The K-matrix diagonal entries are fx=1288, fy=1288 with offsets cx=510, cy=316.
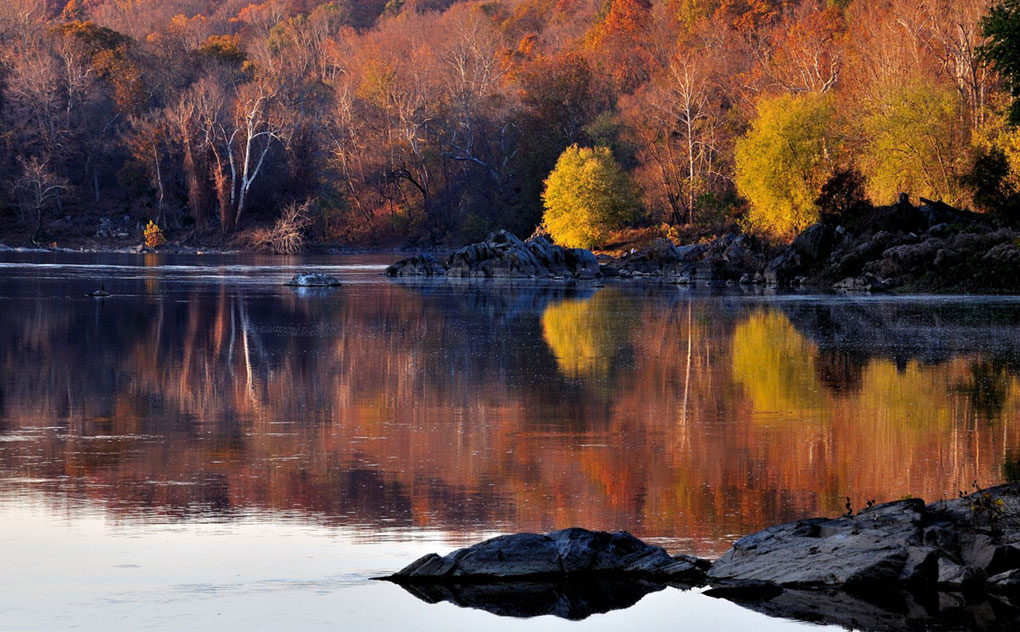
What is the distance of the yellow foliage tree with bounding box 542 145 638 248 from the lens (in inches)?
3137

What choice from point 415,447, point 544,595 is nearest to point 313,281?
point 415,447

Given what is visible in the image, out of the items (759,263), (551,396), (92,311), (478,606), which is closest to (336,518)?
(478,606)

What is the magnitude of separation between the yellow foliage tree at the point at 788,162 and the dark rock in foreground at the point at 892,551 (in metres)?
55.8

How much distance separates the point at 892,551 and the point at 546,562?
2.54m

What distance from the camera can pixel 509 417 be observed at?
1742 centimetres

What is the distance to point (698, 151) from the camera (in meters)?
84.6

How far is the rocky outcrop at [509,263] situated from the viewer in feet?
215

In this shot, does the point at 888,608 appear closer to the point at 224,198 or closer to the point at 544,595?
the point at 544,595

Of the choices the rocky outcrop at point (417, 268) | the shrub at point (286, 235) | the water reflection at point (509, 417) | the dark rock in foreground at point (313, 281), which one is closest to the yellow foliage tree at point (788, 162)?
the rocky outcrop at point (417, 268)

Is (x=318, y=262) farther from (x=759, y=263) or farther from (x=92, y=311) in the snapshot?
(x=92, y=311)

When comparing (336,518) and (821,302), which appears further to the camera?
(821,302)

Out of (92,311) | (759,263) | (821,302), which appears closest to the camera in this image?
(92,311)

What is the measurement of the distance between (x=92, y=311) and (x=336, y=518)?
1081 inches

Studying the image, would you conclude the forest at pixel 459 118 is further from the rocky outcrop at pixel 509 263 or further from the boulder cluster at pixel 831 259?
the rocky outcrop at pixel 509 263
